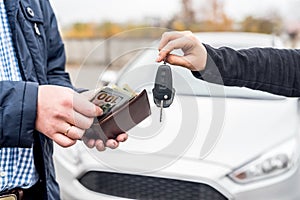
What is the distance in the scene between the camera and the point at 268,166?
276cm

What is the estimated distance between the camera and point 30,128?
4.32 feet

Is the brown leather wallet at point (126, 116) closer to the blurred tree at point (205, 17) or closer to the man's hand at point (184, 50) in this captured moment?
the man's hand at point (184, 50)

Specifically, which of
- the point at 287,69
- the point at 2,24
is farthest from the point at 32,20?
the point at 287,69

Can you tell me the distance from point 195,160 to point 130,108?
146cm

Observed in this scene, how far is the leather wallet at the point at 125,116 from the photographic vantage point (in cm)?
137

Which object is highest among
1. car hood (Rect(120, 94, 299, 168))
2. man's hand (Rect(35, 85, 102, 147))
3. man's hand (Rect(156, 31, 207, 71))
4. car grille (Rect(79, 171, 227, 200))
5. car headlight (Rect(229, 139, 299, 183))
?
man's hand (Rect(156, 31, 207, 71))

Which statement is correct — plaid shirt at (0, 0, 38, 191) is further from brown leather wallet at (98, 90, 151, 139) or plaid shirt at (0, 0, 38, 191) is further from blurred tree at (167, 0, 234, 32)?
blurred tree at (167, 0, 234, 32)

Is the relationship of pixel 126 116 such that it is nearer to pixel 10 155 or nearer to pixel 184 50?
pixel 184 50

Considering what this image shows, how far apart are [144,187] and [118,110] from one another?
161 centimetres

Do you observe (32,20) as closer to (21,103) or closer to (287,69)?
(21,103)

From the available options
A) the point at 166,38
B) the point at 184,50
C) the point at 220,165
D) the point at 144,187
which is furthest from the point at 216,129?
the point at 144,187

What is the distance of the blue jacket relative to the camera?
1.30m

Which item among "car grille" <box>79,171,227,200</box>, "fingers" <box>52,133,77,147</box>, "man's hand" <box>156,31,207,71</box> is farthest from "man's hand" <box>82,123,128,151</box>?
"car grille" <box>79,171,227,200</box>

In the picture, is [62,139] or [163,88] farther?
[163,88]
